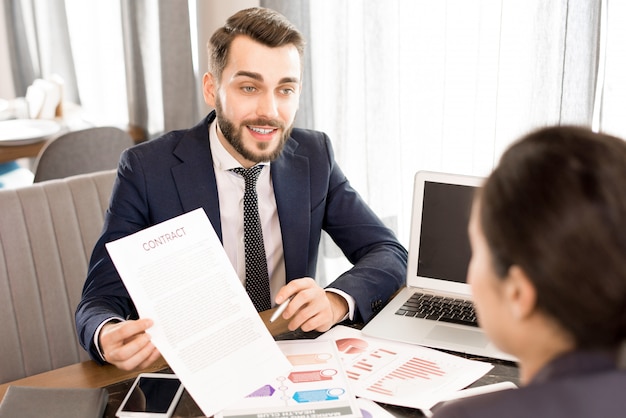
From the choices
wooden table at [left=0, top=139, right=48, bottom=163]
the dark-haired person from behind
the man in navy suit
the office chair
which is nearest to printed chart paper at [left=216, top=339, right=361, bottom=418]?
the man in navy suit

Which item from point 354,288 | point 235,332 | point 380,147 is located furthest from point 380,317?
point 380,147

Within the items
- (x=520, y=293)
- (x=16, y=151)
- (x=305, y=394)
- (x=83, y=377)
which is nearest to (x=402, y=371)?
(x=305, y=394)

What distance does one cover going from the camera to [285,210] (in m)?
1.97

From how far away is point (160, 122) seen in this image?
12.7ft

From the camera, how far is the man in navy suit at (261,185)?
177cm

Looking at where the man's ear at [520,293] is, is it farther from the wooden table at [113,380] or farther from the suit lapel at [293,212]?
the suit lapel at [293,212]

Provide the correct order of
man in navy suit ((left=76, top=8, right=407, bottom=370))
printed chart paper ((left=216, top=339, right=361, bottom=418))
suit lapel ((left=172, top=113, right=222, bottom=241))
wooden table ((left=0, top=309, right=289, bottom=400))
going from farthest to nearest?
suit lapel ((left=172, top=113, right=222, bottom=241)) < man in navy suit ((left=76, top=8, right=407, bottom=370)) < wooden table ((left=0, top=309, right=289, bottom=400)) < printed chart paper ((left=216, top=339, right=361, bottom=418))

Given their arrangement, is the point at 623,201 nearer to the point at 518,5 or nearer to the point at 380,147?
the point at 518,5

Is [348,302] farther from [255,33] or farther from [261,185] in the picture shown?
[255,33]

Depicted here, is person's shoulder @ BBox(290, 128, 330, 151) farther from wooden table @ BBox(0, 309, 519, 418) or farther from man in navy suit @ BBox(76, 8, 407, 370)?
wooden table @ BBox(0, 309, 519, 418)

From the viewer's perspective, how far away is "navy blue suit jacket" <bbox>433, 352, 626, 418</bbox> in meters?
0.73

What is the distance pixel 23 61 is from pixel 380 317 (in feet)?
12.0

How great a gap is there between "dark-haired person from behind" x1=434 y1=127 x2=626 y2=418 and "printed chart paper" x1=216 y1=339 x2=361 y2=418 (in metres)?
0.56

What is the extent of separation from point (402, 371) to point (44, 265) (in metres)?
1.05
